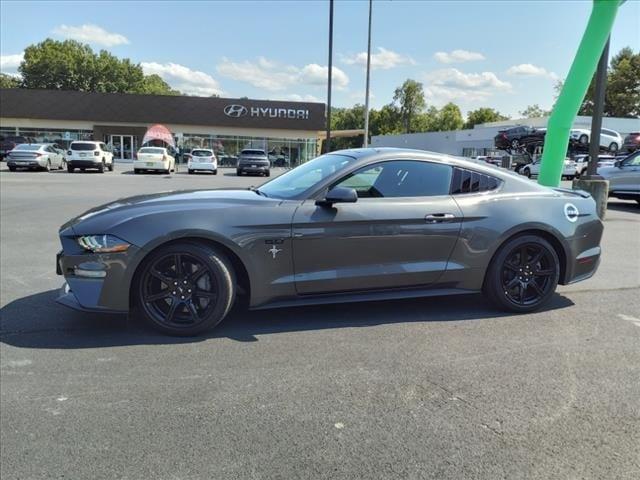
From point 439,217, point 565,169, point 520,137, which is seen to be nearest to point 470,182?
point 439,217

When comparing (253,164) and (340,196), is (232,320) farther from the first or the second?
(253,164)

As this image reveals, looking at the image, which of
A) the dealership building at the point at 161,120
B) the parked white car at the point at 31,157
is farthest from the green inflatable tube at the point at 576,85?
the dealership building at the point at 161,120

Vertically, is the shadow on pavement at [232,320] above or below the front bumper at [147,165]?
below

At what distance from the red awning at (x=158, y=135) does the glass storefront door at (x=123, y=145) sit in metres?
2.21

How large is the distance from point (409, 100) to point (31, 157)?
91.5 m

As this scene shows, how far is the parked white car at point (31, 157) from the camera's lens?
26422 millimetres

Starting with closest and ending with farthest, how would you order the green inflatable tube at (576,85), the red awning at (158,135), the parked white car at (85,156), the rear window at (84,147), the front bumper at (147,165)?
1. the green inflatable tube at (576,85)
2. the parked white car at (85,156)
3. the rear window at (84,147)
4. the front bumper at (147,165)
5. the red awning at (158,135)

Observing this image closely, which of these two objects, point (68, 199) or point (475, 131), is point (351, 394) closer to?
point (68, 199)

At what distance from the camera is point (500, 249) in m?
4.86

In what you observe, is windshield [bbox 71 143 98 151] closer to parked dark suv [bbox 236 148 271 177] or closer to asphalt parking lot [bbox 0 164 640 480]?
parked dark suv [bbox 236 148 271 177]

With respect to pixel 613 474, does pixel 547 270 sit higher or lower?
higher

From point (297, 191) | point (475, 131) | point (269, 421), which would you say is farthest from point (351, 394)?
point (475, 131)

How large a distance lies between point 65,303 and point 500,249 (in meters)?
3.68

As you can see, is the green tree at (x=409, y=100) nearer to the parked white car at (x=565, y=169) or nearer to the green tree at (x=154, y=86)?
the green tree at (x=154, y=86)
